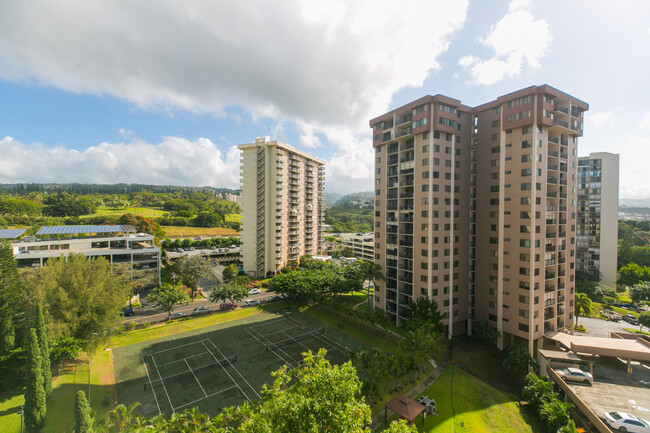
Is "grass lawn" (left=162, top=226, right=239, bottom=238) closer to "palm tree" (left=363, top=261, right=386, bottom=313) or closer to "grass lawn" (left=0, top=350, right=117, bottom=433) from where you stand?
"grass lawn" (left=0, top=350, right=117, bottom=433)

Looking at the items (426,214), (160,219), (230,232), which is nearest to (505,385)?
(426,214)

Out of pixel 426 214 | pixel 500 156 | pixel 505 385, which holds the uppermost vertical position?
pixel 500 156

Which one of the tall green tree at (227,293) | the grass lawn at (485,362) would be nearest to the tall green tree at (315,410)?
the grass lawn at (485,362)

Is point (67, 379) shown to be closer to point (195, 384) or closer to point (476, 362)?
point (195, 384)

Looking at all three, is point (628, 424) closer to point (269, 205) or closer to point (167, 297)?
point (167, 297)

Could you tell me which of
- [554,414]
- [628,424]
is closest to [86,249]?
[554,414]

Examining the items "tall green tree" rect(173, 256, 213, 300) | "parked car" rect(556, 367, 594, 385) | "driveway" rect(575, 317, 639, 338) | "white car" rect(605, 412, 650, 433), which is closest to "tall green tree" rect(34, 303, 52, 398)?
"tall green tree" rect(173, 256, 213, 300)
